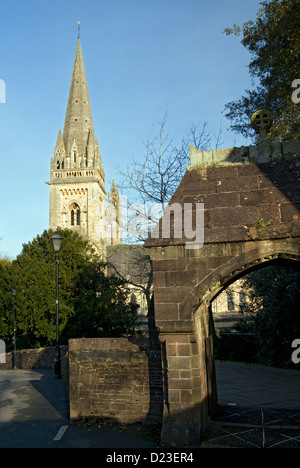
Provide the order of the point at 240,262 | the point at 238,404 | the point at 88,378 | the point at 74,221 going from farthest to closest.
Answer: the point at 74,221, the point at 238,404, the point at 88,378, the point at 240,262

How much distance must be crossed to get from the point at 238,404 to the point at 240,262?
4.10 metres

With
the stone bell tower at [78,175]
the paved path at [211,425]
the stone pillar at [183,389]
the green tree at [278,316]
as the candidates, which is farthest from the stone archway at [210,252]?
the stone bell tower at [78,175]

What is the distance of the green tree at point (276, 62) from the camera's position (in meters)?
12.2

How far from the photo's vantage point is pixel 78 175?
53719mm

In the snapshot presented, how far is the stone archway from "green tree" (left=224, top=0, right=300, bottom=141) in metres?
7.91

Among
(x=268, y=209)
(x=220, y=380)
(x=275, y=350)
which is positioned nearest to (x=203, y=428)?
(x=268, y=209)

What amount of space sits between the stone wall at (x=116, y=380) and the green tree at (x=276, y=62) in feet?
32.3

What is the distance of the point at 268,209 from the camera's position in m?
5.87

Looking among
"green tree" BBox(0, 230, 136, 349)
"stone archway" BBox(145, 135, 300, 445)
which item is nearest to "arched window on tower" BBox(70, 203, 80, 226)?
"green tree" BBox(0, 230, 136, 349)

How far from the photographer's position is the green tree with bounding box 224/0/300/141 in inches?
481

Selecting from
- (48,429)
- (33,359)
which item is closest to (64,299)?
(33,359)

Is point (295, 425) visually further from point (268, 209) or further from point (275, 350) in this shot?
point (275, 350)

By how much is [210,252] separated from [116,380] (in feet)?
10.1
